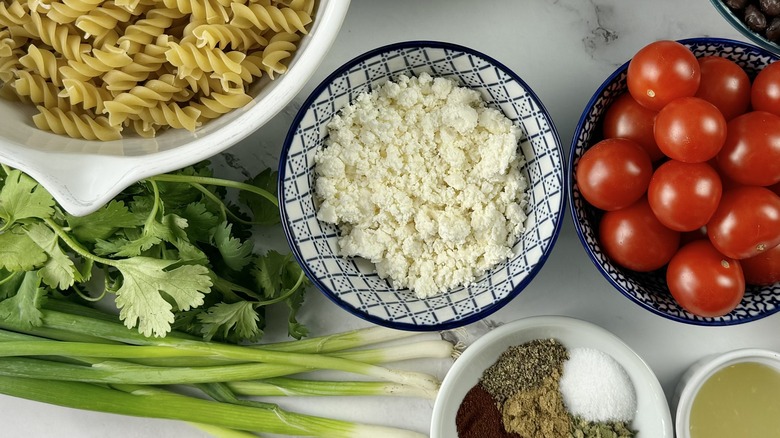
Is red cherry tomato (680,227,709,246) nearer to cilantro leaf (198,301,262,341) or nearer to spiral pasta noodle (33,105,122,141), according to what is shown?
cilantro leaf (198,301,262,341)

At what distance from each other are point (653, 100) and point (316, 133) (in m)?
0.67

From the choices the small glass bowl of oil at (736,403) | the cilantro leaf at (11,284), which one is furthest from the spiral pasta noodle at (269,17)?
the small glass bowl of oil at (736,403)

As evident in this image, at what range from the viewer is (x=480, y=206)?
1563 mm

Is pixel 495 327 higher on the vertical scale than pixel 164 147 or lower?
lower

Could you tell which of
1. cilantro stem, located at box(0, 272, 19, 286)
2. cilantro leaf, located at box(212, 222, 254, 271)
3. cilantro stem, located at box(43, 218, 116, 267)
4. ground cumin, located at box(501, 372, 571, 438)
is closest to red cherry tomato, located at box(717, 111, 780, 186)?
ground cumin, located at box(501, 372, 571, 438)

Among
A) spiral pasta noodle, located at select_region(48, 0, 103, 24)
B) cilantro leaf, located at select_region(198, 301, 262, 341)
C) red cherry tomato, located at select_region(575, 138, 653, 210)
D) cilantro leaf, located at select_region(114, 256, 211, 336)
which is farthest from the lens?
cilantro leaf, located at select_region(198, 301, 262, 341)

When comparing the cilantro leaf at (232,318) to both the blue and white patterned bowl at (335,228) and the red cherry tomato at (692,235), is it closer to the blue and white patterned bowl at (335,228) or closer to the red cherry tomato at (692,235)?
the blue and white patterned bowl at (335,228)

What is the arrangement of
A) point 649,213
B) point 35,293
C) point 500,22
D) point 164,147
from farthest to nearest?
point 500,22 < point 35,293 < point 649,213 < point 164,147

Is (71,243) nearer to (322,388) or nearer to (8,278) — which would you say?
(8,278)

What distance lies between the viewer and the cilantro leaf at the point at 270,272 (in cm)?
166

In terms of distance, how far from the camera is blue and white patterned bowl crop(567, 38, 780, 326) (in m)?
1.50

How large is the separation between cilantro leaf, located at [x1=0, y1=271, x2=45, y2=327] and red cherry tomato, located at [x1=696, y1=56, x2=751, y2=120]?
142 cm

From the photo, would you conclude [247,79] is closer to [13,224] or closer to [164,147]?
[164,147]

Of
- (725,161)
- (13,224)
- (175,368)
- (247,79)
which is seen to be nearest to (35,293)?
(13,224)
